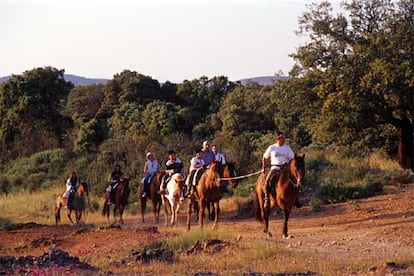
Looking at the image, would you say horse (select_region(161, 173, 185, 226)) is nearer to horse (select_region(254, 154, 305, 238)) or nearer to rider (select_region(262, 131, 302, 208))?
horse (select_region(254, 154, 305, 238))

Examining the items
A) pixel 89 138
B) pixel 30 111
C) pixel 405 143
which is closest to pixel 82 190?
pixel 405 143

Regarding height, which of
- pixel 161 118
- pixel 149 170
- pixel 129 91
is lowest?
pixel 149 170

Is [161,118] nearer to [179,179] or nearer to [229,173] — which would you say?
[179,179]

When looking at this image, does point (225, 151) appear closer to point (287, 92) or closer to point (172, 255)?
point (287, 92)

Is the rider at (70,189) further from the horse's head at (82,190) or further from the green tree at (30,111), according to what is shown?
the green tree at (30,111)

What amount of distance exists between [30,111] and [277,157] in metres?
34.9

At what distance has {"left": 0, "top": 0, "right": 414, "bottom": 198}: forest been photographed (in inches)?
1049

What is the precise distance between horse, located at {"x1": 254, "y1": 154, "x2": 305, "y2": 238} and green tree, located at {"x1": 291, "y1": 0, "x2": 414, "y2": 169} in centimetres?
965

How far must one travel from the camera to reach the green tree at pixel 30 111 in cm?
4834

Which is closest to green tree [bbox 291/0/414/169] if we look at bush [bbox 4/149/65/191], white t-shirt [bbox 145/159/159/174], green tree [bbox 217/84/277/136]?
white t-shirt [bbox 145/159/159/174]

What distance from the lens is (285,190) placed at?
16.6m

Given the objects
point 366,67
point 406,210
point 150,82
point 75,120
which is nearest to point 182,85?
point 150,82

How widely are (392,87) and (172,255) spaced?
1503cm

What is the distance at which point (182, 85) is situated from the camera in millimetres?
67688
